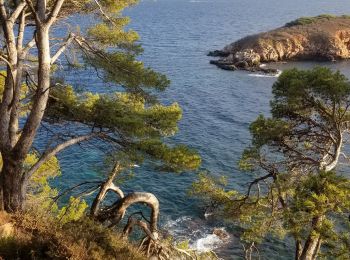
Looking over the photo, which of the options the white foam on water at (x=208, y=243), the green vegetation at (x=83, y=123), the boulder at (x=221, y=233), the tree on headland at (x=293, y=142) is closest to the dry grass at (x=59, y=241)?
the green vegetation at (x=83, y=123)

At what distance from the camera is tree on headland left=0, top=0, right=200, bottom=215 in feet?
29.5

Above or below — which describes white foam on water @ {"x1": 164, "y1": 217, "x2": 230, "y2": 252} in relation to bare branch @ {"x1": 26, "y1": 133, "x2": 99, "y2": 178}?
below

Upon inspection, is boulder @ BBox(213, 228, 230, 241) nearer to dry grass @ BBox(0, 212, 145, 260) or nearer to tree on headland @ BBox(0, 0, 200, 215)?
tree on headland @ BBox(0, 0, 200, 215)

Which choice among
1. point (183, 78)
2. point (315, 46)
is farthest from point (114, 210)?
point (315, 46)

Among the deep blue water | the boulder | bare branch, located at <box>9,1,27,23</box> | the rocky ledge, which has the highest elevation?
bare branch, located at <box>9,1,27,23</box>

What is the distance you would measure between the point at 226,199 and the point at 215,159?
61.9ft

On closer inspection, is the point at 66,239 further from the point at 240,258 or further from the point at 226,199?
the point at 240,258

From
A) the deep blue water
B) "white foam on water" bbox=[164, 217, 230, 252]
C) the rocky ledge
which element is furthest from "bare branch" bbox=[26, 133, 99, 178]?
the rocky ledge

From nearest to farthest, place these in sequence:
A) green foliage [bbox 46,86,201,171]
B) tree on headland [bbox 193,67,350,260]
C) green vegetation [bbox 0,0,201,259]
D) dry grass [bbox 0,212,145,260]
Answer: dry grass [bbox 0,212,145,260]
green vegetation [bbox 0,0,201,259]
green foliage [bbox 46,86,201,171]
tree on headland [bbox 193,67,350,260]

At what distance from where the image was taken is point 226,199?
15789mm

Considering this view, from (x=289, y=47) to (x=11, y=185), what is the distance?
229ft

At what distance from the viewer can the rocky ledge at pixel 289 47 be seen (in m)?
69.1

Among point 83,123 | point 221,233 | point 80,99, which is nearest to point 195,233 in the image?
point 221,233

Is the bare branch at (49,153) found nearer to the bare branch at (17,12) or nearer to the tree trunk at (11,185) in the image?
the tree trunk at (11,185)
